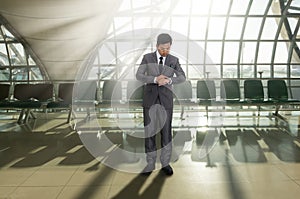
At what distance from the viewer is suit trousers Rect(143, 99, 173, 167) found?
308cm

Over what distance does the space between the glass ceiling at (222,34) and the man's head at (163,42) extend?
7.24 m

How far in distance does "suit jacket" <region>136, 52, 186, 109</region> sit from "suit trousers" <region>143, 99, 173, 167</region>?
65 mm

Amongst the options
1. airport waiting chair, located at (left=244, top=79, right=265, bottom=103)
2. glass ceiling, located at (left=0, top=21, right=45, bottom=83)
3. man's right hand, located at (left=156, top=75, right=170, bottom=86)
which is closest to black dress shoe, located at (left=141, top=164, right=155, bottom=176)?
man's right hand, located at (left=156, top=75, right=170, bottom=86)

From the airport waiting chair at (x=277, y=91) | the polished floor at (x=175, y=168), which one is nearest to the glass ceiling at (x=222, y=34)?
the airport waiting chair at (x=277, y=91)

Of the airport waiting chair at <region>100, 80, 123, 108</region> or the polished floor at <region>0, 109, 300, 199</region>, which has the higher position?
the airport waiting chair at <region>100, 80, 123, 108</region>

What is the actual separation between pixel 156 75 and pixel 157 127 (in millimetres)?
600

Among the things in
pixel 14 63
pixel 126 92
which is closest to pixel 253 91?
pixel 126 92

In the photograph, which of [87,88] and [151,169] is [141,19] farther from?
[151,169]

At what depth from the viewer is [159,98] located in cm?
308

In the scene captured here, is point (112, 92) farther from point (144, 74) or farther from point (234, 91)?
point (144, 74)

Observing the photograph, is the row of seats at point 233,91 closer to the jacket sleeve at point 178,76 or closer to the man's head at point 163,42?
the jacket sleeve at point 178,76

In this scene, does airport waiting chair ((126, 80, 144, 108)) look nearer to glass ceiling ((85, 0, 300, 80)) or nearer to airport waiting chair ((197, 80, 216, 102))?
airport waiting chair ((197, 80, 216, 102))

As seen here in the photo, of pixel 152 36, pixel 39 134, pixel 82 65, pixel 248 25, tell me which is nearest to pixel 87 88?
pixel 39 134

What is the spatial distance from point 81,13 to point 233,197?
6.27 meters
